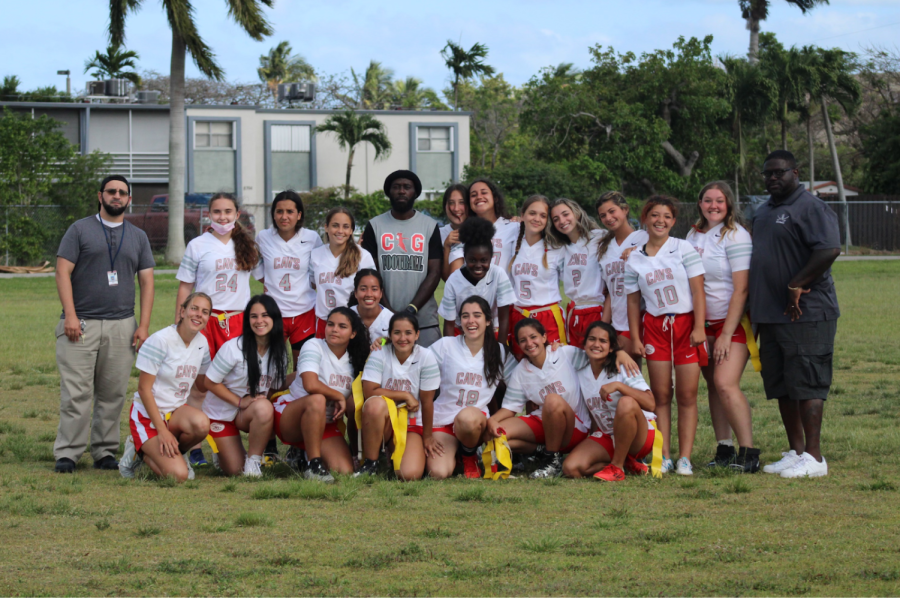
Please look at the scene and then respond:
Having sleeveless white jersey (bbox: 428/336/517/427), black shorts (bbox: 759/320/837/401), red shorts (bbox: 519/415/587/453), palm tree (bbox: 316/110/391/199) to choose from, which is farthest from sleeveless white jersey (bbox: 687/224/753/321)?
palm tree (bbox: 316/110/391/199)

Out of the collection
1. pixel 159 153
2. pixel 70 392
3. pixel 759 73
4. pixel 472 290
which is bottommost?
pixel 70 392

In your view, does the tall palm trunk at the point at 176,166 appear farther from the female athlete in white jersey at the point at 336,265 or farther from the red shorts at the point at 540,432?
the red shorts at the point at 540,432

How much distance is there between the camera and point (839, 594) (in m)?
3.67

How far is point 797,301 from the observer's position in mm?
5891

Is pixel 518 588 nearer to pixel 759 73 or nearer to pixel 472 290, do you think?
pixel 472 290

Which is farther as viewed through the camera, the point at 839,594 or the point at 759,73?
the point at 759,73

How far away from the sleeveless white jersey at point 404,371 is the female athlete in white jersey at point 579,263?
1.20m

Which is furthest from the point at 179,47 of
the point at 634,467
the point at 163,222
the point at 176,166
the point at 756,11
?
the point at 756,11

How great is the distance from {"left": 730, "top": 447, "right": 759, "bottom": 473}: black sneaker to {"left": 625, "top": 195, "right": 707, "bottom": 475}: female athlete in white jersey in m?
0.32

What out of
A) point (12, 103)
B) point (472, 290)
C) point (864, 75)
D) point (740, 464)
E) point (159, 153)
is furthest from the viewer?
point (864, 75)

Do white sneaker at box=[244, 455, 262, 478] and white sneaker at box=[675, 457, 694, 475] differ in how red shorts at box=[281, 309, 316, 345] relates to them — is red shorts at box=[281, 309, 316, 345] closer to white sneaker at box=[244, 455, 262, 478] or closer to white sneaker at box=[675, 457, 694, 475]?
white sneaker at box=[244, 455, 262, 478]

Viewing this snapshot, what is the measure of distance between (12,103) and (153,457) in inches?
1410


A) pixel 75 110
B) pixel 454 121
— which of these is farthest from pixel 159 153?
pixel 454 121

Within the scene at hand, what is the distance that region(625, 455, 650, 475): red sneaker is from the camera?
6098mm
